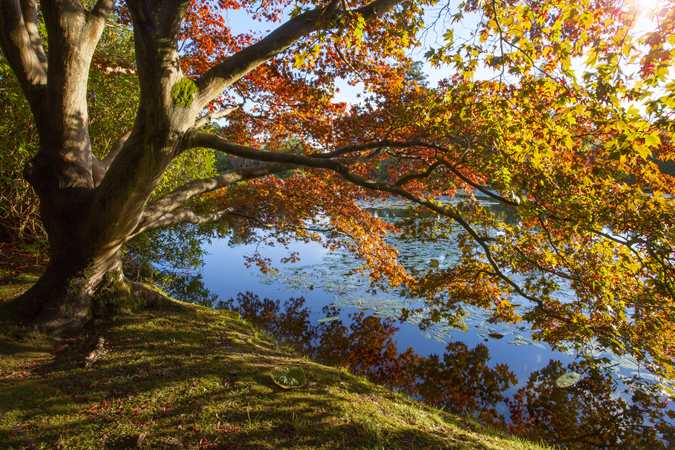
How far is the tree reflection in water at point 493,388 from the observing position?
4391 millimetres

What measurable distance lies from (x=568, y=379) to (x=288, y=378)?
586cm

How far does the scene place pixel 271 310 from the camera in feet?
26.0

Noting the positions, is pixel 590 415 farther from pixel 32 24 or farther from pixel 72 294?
pixel 32 24

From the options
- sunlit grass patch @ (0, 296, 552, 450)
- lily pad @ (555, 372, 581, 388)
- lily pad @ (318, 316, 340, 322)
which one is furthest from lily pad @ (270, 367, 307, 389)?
lily pad @ (555, 372, 581, 388)

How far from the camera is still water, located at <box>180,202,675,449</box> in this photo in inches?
179

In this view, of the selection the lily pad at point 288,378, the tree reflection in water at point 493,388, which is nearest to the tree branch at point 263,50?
the lily pad at point 288,378

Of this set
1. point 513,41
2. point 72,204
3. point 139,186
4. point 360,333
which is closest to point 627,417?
point 360,333

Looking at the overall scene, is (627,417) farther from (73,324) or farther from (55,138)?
(55,138)

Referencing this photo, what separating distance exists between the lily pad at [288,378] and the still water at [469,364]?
8.96 feet

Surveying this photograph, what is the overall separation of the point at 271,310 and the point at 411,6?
7.16 meters

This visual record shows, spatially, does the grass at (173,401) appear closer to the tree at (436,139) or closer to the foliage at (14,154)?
the tree at (436,139)

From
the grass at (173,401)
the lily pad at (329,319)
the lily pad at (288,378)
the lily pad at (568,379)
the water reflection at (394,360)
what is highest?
the lily pad at (568,379)

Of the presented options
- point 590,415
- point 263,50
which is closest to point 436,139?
point 263,50

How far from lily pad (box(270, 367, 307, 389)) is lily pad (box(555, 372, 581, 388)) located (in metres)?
5.40
